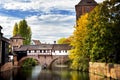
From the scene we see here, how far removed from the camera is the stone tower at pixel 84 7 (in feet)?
236

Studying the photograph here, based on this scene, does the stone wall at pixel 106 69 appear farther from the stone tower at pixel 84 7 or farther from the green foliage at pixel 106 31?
the stone tower at pixel 84 7

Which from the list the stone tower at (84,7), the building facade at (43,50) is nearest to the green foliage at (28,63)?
the building facade at (43,50)

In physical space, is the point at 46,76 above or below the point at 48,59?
below

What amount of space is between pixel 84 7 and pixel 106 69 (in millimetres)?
37928

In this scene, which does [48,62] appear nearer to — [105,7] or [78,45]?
[78,45]

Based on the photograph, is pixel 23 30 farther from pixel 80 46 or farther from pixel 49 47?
pixel 80 46

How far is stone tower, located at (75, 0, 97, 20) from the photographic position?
7200 cm

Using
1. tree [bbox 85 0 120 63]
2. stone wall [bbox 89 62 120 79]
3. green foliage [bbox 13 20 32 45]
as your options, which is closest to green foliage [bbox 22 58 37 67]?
green foliage [bbox 13 20 32 45]

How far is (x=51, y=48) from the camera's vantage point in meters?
71.1

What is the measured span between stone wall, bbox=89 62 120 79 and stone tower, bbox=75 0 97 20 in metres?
28.9

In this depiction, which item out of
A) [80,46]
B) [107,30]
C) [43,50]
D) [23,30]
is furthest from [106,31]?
[23,30]

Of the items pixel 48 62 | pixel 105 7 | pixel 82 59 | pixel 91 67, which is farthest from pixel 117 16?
pixel 48 62

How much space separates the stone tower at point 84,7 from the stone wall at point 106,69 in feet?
94.9

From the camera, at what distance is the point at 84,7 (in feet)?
237
